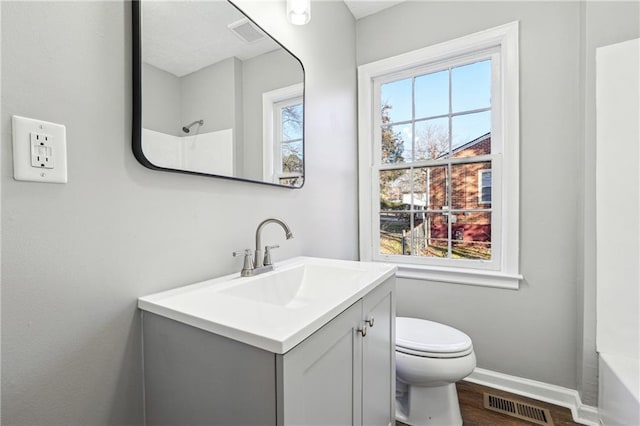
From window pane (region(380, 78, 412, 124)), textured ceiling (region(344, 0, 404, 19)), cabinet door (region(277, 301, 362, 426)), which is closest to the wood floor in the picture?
cabinet door (region(277, 301, 362, 426))

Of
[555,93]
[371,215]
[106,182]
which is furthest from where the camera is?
[371,215]

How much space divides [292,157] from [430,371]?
3.97 feet

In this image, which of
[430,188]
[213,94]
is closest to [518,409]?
[430,188]

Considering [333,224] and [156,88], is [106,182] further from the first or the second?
[333,224]

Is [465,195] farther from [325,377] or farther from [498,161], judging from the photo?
[325,377]

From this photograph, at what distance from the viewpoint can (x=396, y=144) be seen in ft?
7.13

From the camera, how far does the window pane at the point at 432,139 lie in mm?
1996

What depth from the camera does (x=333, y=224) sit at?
74.0 inches

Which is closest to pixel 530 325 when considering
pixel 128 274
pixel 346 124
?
pixel 346 124

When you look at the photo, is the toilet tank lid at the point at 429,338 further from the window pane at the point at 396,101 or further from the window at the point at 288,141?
the window pane at the point at 396,101

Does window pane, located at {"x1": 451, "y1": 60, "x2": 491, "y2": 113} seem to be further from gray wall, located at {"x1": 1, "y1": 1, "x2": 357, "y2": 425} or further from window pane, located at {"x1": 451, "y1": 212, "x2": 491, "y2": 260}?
gray wall, located at {"x1": 1, "y1": 1, "x2": 357, "y2": 425}

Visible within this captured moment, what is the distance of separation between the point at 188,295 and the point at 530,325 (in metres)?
1.90

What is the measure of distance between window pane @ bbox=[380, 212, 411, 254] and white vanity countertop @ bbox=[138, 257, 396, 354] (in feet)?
3.15

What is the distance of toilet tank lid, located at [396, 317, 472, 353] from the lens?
1356mm
